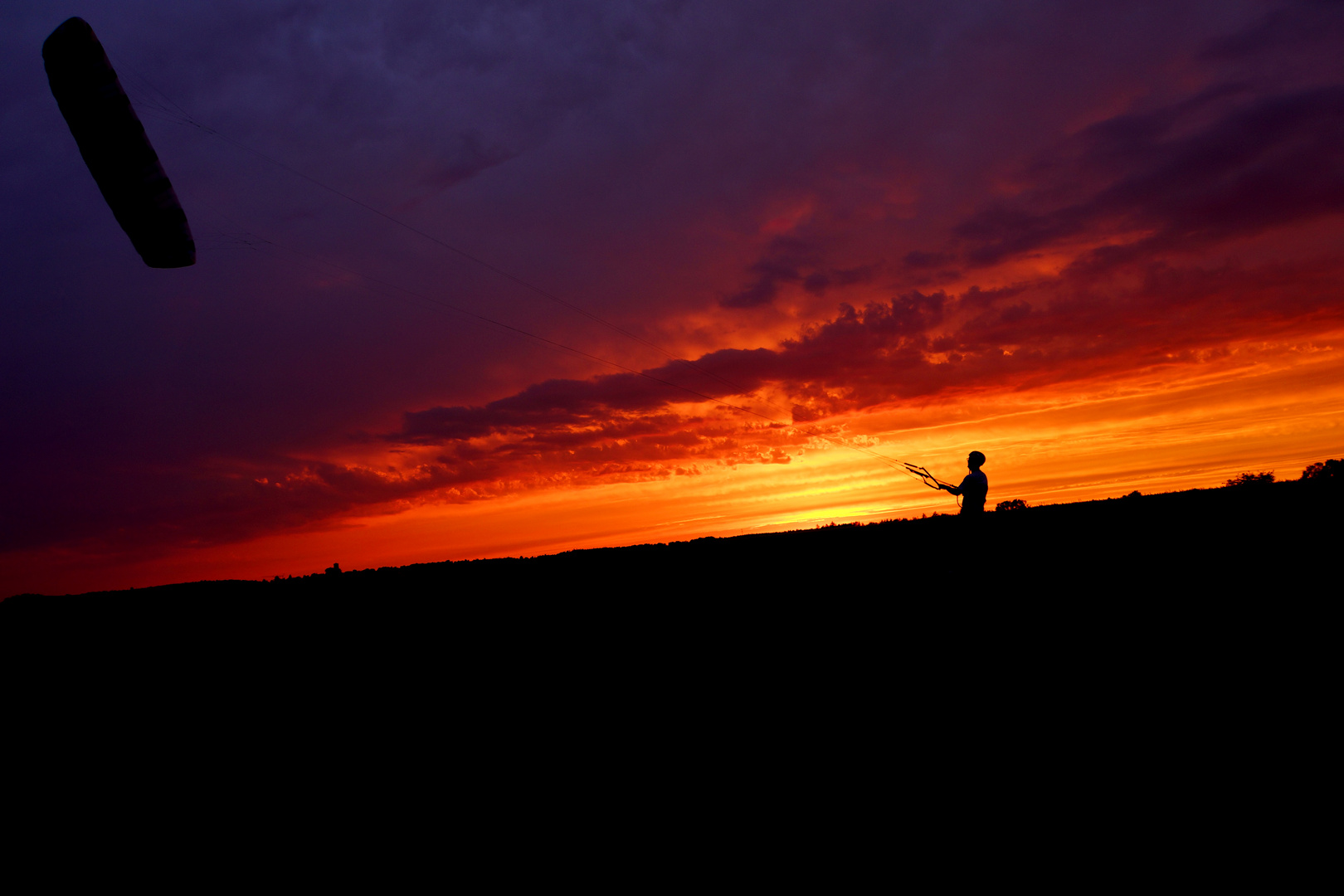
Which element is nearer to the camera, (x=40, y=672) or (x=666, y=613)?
(x=40, y=672)

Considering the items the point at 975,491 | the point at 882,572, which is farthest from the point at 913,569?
the point at 975,491

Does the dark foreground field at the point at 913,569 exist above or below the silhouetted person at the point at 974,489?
below

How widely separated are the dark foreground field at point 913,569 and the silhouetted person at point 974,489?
0.28 metres

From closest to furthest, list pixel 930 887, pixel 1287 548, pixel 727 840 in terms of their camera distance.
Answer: pixel 930 887
pixel 727 840
pixel 1287 548

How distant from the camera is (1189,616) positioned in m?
9.04

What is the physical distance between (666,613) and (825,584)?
341 centimetres

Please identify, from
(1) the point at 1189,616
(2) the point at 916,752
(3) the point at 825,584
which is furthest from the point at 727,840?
(3) the point at 825,584

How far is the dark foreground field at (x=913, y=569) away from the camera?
38.5ft

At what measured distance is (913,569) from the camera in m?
14.3

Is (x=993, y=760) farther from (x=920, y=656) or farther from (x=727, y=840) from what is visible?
(x=920, y=656)

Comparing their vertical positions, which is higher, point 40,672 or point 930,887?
point 40,672

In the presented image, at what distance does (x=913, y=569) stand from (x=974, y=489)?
2.97 meters

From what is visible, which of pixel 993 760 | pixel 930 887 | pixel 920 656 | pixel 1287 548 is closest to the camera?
pixel 930 887

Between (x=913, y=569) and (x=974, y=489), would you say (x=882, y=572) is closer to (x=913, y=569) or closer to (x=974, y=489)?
(x=913, y=569)
